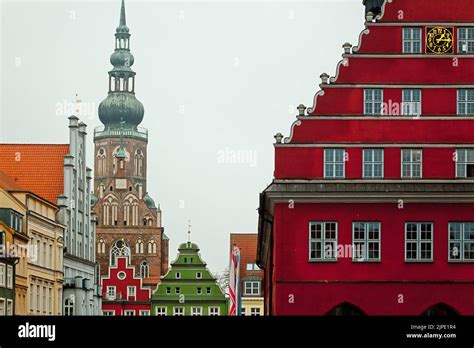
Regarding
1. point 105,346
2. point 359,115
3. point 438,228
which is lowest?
point 105,346

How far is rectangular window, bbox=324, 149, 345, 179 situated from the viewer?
4319 centimetres

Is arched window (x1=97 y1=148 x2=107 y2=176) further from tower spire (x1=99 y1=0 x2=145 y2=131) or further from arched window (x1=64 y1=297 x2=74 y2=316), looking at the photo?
arched window (x1=64 y1=297 x2=74 y2=316)

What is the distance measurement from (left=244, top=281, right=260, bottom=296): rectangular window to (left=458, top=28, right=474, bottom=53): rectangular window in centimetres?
5253

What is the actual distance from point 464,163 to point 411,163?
1.75 m

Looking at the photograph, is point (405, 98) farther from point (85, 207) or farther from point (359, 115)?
point (85, 207)

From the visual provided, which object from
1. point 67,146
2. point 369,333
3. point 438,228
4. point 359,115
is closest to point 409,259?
point 438,228

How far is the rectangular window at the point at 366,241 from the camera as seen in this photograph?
139 feet

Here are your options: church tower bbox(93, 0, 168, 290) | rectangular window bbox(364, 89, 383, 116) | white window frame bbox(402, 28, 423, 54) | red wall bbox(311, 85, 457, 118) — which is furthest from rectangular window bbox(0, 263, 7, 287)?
church tower bbox(93, 0, 168, 290)

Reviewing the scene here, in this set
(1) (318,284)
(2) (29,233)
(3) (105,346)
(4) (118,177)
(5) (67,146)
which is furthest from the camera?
(4) (118,177)

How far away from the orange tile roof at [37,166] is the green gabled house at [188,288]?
21.8 meters

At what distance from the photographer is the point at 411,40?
44250 millimetres

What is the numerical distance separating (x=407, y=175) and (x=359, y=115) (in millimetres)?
2444

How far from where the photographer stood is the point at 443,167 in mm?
43500

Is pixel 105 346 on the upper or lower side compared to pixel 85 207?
lower
